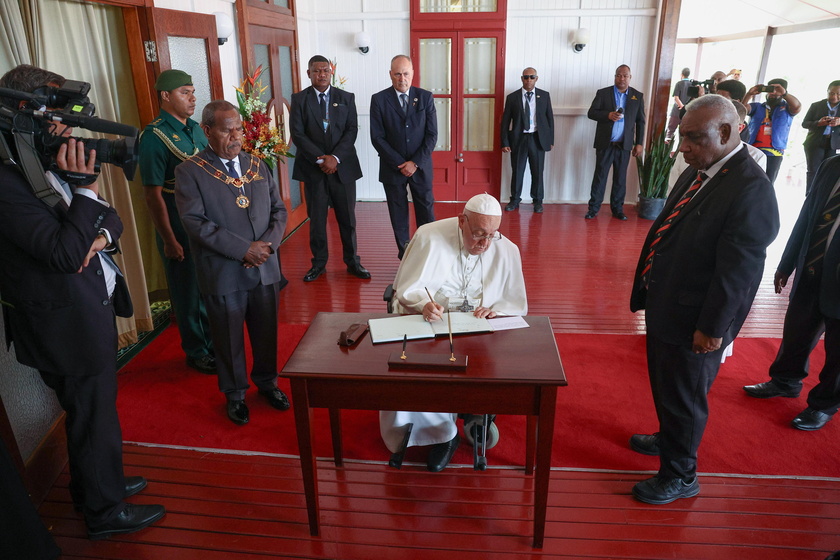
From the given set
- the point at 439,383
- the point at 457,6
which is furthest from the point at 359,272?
the point at 457,6

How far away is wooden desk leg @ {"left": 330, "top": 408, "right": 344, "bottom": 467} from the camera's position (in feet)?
8.96

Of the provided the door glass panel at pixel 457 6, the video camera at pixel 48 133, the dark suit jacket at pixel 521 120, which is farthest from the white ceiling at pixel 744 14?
the video camera at pixel 48 133

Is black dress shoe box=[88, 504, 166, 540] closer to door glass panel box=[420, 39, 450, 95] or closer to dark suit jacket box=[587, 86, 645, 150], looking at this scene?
dark suit jacket box=[587, 86, 645, 150]

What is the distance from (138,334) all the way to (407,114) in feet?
9.38

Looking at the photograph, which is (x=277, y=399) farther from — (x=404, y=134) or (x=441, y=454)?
(x=404, y=134)

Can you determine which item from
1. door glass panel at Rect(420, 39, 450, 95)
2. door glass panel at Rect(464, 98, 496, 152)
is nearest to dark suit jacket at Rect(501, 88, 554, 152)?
door glass panel at Rect(464, 98, 496, 152)

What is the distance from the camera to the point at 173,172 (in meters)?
3.45

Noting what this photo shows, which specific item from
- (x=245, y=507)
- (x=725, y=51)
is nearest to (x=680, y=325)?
(x=245, y=507)

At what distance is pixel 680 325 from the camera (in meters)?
2.38

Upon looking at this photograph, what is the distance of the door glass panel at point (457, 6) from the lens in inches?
297

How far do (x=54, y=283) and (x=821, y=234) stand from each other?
11.4ft

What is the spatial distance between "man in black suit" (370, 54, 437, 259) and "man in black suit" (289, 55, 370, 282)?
267mm

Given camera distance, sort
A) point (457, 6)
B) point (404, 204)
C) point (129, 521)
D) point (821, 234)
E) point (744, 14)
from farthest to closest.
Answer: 1. point (744, 14)
2. point (457, 6)
3. point (404, 204)
4. point (821, 234)
5. point (129, 521)

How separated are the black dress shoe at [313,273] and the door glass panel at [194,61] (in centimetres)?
160
